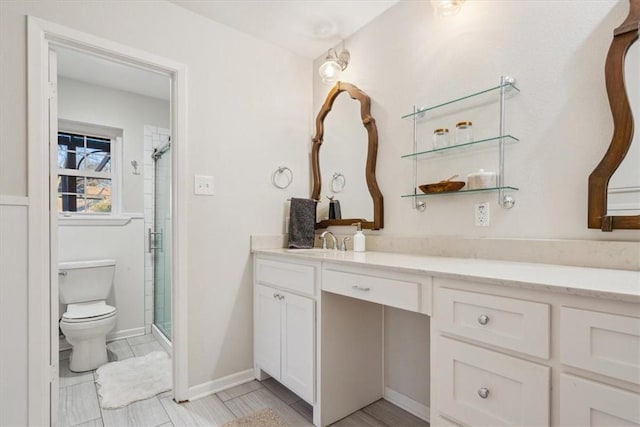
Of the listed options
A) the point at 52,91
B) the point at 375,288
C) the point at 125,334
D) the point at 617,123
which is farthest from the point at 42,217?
the point at 617,123

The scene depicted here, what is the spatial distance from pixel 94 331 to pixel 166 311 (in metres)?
0.55

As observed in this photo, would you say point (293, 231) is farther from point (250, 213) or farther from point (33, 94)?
point (33, 94)

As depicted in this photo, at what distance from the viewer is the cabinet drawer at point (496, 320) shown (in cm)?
88

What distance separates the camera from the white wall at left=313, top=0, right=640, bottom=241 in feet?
4.09

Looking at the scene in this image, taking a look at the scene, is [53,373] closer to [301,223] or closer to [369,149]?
[301,223]

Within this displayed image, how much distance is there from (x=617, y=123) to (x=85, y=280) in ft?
11.3

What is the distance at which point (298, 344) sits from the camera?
1737 millimetres

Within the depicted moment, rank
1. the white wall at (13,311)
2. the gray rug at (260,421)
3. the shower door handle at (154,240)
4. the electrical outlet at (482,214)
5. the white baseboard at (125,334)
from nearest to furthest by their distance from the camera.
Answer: the white wall at (13,311) < the electrical outlet at (482,214) < the gray rug at (260,421) < the white baseboard at (125,334) < the shower door handle at (154,240)

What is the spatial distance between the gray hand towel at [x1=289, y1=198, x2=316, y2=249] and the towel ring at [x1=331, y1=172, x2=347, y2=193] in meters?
0.20

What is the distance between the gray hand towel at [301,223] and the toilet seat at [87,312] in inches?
59.0

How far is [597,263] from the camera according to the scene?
1.18 m

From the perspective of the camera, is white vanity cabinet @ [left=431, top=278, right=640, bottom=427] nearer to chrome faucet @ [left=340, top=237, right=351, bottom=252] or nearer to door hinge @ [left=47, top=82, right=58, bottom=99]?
chrome faucet @ [left=340, top=237, right=351, bottom=252]

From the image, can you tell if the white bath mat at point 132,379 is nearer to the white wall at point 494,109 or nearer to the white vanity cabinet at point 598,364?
the white wall at point 494,109

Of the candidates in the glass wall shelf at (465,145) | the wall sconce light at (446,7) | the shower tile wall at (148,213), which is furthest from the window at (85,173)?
the wall sconce light at (446,7)
